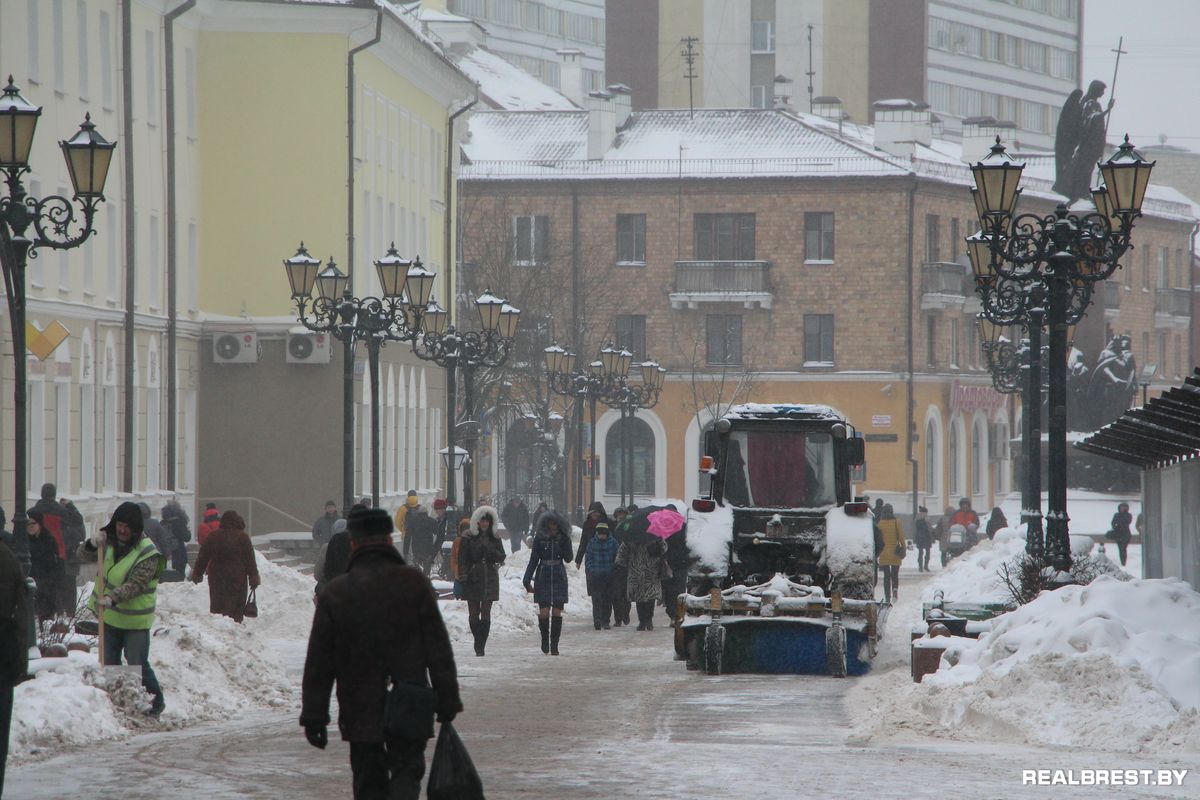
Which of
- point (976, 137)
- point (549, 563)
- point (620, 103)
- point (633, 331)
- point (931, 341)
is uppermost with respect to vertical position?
point (620, 103)

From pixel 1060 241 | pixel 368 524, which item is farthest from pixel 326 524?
pixel 368 524

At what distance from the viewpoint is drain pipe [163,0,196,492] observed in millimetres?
38344

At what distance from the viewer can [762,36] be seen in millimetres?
92000

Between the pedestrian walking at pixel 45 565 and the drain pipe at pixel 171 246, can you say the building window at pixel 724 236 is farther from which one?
the pedestrian walking at pixel 45 565

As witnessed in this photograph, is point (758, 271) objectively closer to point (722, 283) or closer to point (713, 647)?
point (722, 283)

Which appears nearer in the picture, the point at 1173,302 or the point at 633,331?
the point at 633,331

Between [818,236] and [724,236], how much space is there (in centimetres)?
299

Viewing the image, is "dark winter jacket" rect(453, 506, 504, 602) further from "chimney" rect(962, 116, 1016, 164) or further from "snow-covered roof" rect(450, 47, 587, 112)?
"snow-covered roof" rect(450, 47, 587, 112)

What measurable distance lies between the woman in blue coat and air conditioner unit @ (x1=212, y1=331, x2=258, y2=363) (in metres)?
19.3

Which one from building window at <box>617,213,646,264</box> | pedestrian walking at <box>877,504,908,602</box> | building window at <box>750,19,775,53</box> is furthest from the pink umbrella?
→ building window at <box>750,19,775,53</box>

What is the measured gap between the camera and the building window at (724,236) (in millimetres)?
70438

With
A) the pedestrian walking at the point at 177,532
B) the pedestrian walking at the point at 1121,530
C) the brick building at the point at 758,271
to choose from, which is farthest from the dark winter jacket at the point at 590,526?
the brick building at the point at 758,271

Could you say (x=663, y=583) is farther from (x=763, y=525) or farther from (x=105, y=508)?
(x=105, y=508)

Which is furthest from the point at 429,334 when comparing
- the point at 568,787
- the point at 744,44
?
the point at 744,44
